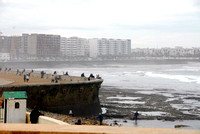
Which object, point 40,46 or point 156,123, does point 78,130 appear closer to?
point 156,123

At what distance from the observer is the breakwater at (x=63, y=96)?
22625mm

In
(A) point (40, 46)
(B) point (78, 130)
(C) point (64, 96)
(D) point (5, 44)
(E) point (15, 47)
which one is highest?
(D) point (5, 44)

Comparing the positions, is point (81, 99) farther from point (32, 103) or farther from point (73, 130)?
point (73, 130)

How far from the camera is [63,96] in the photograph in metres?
24.3

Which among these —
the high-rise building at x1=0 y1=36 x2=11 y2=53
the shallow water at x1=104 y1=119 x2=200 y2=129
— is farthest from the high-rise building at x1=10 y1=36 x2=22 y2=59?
the shallow water at x1=104 y1=119 x2=200 y2=129

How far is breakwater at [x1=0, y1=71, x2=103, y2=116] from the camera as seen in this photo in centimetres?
2262

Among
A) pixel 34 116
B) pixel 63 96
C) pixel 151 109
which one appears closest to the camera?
pixel 34 116

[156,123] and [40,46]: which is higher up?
[40,46]

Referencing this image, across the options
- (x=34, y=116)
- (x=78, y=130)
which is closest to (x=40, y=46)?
(x=34, y=116)

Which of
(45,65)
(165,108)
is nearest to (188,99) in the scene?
(165,108)

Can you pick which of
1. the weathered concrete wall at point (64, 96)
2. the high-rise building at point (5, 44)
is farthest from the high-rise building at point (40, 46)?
the weathered concrete wall at point (64, 96)

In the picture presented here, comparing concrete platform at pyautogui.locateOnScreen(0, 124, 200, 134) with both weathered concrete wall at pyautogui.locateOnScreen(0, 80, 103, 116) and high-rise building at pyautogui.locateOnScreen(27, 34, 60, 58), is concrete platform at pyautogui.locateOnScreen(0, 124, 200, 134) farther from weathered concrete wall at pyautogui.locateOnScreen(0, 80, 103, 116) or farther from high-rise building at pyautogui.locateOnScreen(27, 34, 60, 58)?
high-rise building at pyautogui.locateOnScreen(27, 34, 60, 58)

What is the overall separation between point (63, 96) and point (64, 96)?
0.07 meters

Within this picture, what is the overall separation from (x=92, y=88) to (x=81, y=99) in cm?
154
